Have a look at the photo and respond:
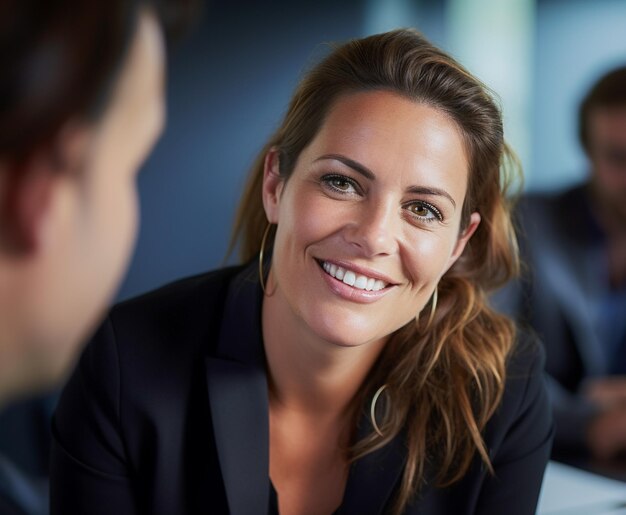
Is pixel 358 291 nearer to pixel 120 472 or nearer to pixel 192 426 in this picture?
pixel 192 426

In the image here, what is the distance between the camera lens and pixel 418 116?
1593mm

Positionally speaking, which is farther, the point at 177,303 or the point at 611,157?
the point at 611,157

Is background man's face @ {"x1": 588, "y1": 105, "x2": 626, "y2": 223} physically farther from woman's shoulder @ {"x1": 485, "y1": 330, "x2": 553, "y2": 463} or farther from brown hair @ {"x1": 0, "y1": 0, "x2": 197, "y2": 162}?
brown hair @ {"x1": 0, "y1": 0, "x2": 197, "y2": 162}

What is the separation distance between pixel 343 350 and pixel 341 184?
0.32m

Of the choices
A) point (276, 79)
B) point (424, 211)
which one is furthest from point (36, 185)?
point (276, 79)

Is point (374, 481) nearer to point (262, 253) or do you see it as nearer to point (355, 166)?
point (262, 253)

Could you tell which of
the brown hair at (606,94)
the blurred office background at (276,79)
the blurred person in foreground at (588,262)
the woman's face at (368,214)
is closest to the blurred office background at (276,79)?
the blurred office background at (276,79)

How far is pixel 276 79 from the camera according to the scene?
5688 mm

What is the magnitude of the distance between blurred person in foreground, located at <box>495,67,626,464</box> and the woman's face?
1.25 meters

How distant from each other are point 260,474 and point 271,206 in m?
0.50

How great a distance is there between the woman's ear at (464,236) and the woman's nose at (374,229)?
25 centimetres

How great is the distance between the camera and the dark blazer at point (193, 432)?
5.41ft

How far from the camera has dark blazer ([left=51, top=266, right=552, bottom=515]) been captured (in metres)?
1.65

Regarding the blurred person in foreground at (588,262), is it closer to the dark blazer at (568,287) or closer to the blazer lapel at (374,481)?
the dark blazer at (568,287)
